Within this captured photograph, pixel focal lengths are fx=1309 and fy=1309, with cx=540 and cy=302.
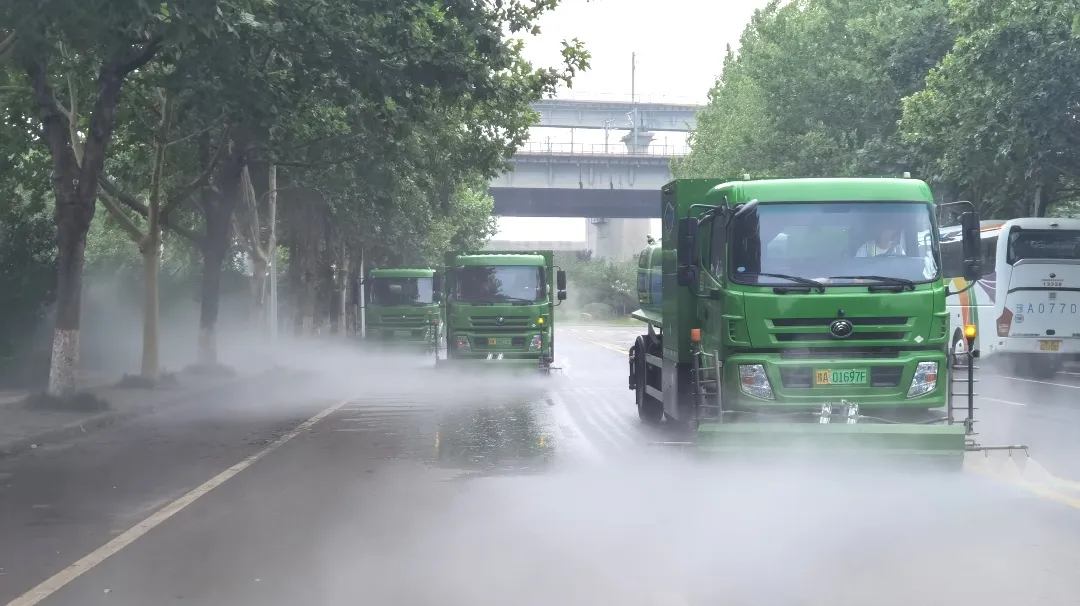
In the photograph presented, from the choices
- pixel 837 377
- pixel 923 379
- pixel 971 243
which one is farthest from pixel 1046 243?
pixel 837 377

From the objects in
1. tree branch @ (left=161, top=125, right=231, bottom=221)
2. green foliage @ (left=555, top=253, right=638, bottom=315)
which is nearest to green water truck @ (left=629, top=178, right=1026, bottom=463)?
tree branch @ (left=161, top=125, right=231, bottom=221)

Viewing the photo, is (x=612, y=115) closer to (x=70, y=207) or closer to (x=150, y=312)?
(x=150, y=312)

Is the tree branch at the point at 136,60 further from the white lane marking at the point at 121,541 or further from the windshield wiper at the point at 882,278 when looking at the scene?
the windshield wiper at the point at 882,278

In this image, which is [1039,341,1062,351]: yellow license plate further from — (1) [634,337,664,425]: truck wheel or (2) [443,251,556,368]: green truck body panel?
(1) [634,337,664,425]: truck wheel

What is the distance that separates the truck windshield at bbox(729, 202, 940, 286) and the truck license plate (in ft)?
2.77

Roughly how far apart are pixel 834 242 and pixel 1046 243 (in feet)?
64.5

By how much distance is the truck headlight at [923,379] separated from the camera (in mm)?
11312

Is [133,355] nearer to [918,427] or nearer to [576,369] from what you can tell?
[576,369]

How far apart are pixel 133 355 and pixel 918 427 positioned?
2838 cm

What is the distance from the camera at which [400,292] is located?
40.6 meters

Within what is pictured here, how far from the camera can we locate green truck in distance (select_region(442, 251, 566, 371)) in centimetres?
2853

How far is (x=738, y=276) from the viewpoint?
11586 millimetres

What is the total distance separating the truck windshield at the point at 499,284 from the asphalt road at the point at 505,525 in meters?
12.4

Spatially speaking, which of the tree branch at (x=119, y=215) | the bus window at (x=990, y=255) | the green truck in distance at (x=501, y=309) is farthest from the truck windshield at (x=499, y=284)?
the bus window at (x=990, y=255)
